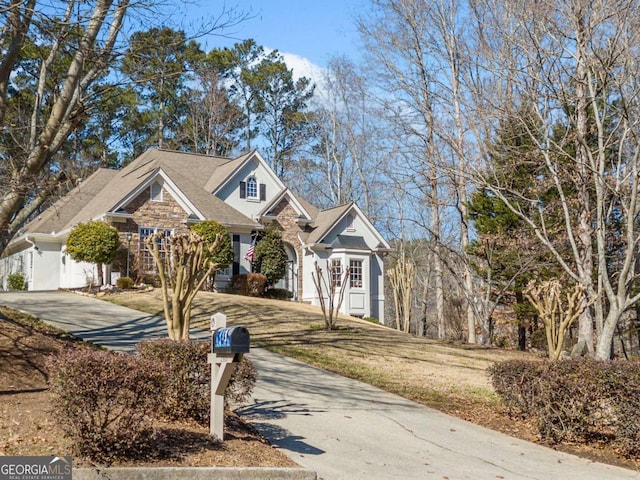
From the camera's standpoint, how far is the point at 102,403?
5.72 meters

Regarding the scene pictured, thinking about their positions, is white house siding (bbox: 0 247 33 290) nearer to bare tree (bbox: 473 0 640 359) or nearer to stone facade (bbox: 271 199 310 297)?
stone facade (bbox: 271 199 310 297)

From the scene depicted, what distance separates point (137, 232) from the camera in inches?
979

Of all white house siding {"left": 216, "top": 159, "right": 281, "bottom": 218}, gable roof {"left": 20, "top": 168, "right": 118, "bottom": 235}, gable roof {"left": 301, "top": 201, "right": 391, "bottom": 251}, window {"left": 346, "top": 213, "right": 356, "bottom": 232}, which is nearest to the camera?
gable roof {"left": 20, "top": 168, "right": 118, "bottom": 235}

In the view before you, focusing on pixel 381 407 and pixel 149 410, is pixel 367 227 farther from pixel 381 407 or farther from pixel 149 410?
pixel 149 410

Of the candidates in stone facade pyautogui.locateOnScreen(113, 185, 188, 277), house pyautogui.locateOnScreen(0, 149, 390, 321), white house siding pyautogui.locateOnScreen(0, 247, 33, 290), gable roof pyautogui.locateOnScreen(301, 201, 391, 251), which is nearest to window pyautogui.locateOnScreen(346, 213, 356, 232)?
house pyautogui.locateOnScreen(0, 149, 390, 321)

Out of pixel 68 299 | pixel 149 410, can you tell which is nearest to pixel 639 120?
pixel 149 410

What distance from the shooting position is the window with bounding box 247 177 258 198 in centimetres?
2955

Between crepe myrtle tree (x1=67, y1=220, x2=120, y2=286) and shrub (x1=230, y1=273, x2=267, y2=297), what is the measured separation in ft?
16.9

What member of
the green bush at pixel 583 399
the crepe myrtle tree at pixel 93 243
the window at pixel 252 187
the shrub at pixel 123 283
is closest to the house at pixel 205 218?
the window at pixel 252 187

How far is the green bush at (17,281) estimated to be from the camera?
27875 mm

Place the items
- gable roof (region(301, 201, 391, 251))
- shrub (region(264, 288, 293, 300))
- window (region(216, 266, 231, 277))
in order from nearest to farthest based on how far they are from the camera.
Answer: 1. window (region(216, 266, 231, 277))
2. shrub (region(264, 288, 293, 300))
3. gable roof (region(301, 201, 391, 251))

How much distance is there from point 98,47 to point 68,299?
13.5m

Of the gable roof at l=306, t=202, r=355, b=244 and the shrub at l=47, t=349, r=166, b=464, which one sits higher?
the gable roof at l=306, t=202, r=355, b=244

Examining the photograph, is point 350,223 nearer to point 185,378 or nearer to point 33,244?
point 33,244
